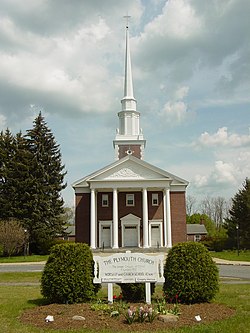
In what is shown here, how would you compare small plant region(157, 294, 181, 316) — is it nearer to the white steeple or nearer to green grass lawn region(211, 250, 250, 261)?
green grass lawn region(211, 250, 250, 261)

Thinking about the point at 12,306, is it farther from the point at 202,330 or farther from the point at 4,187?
the point at 4,187

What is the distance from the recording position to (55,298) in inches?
412

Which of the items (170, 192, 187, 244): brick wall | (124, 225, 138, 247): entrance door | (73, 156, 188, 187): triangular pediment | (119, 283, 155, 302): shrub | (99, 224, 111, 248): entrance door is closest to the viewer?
(119, 283, 155, 302): shrub

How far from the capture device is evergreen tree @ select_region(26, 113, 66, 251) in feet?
152

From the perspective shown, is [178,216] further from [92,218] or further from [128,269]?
[128,269]

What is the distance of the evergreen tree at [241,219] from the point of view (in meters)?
52.3

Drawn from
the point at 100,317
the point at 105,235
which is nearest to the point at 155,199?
the point at 105,235

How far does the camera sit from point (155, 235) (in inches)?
1740

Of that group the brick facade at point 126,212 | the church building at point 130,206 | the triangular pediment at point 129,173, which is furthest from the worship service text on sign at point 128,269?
the brick facade at point 126,212

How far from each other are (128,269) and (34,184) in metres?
38.5

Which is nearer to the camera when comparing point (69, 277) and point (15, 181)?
point (69, 277)

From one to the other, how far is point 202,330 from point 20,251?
4163 centimetres

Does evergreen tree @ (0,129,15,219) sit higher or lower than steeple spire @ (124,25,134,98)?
lower

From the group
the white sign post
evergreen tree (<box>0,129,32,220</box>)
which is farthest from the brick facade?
the white sign post
